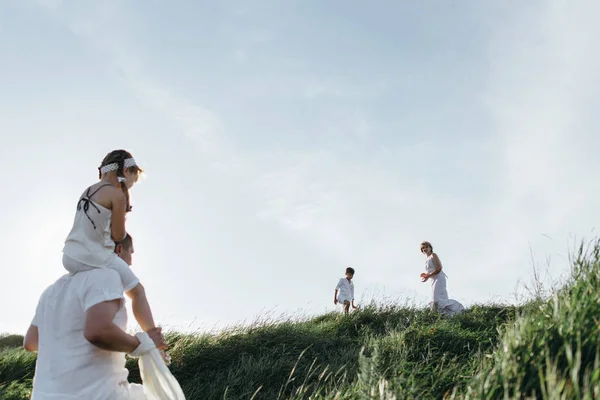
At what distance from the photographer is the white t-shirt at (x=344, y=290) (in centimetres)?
1537

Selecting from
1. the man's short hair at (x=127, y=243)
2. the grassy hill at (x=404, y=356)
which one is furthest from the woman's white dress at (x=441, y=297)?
the man's short hair at (x=127, y=243)

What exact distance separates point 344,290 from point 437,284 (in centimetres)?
357

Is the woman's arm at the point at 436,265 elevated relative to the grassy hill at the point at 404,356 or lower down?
elevated

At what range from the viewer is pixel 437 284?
12562mm

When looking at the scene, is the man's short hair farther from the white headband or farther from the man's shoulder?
the man's shoulder

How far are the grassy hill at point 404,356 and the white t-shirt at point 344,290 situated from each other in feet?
8.64

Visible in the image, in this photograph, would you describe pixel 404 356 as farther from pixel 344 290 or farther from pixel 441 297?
pixel 344 290

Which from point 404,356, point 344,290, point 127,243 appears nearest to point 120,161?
point 127,243

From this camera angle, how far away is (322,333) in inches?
394

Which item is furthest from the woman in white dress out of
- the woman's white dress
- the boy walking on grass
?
the boy walking on grass

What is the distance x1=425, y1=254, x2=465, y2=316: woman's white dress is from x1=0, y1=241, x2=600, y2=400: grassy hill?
42cm

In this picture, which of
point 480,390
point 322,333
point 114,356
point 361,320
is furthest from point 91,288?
point 361,320

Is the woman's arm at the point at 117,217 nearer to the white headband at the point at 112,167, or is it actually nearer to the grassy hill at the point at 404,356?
the white headband at the point at 112,167

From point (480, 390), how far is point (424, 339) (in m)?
5.26
